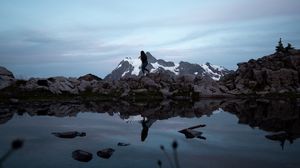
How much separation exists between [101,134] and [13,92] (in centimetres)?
2708

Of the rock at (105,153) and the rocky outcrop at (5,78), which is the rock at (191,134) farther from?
the rocky outcrop at (5,78)

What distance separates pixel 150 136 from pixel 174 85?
113 feet

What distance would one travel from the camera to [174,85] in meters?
55.6

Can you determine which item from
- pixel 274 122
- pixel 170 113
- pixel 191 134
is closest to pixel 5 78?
pixel 170 113

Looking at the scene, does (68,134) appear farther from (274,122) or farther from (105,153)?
(274,122)

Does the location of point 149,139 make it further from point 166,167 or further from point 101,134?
point 166,167

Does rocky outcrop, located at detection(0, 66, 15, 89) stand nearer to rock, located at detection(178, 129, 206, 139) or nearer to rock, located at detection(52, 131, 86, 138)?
rock, located at detection(52, 131, 86, 138)

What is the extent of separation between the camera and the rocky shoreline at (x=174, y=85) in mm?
47000

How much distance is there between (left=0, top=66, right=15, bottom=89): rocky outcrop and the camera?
48912 millimetres

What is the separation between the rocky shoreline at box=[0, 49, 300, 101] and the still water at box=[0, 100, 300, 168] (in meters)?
10.1

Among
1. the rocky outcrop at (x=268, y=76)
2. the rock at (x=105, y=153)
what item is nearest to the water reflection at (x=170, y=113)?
the rock at (x=105, y=153)

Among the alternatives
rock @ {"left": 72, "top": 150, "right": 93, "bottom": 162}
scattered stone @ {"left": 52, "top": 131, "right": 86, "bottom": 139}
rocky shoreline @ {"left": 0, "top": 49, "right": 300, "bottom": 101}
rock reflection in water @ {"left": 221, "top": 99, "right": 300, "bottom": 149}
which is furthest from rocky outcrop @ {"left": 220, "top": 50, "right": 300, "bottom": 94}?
rock @ {"left": 72, "top": 150, "right": 93, "bottom": 162}

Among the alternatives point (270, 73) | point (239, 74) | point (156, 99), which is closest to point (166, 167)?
point (156, 99)

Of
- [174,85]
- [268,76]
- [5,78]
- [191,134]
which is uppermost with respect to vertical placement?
[5,78]
